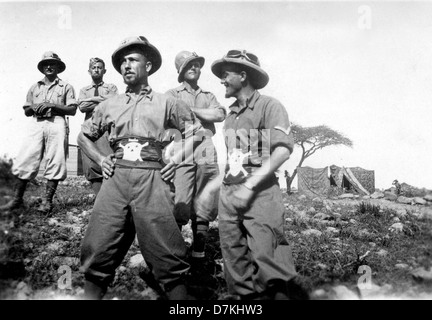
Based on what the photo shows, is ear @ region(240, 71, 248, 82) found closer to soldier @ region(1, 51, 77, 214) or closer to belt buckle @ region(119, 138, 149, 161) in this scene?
belt buckle @ region(119, 138, 149, 161)

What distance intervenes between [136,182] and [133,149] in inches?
10.7

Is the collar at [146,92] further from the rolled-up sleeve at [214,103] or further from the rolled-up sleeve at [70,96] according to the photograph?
the rolled-up sleeve at [70,96]

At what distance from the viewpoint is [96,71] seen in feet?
17.4

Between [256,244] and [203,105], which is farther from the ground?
[203,105]

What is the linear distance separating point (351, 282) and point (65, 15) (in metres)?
4.18

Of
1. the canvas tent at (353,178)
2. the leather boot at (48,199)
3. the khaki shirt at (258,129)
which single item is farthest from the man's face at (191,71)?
the canvas tent at (353,178)

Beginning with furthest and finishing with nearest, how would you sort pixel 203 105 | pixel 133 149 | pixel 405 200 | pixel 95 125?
pixel 405 200 → pixel 203 105 → pixel 95 125 → pixel 133 149

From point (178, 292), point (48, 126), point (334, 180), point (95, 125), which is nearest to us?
point (178, 292)

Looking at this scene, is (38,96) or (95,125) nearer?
(95,125)

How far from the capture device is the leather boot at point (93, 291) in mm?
2693

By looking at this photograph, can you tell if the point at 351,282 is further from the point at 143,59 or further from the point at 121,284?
the point at 143,59

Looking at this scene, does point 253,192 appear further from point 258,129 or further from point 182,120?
point 182,120

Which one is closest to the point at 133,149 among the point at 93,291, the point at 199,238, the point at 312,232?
the point at 93,291
